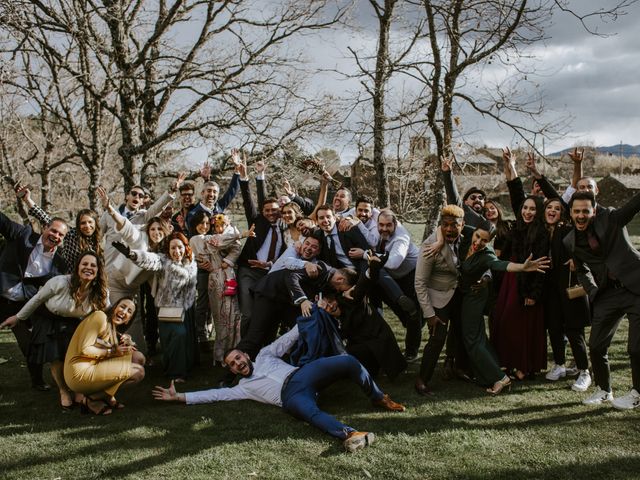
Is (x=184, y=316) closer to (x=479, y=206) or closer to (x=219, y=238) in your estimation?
(x=219, y=238)

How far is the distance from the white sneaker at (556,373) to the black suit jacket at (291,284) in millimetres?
2459

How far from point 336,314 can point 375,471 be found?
1902 mm

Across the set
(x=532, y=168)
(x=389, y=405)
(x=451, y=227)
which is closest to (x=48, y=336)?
(x=389, y=405)

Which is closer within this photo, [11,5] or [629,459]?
[629,459]

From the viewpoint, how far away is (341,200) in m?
7.36

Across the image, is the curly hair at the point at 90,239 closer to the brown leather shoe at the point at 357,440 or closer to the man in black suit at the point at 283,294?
the man in black suit at the point at 283,294

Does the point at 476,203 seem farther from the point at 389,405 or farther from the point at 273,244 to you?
the point at 389,405

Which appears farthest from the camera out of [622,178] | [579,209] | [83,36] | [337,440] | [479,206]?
[622,178]

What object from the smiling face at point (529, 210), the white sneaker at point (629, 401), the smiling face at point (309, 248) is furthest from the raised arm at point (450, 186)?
the white sneaker at point (629, 401)

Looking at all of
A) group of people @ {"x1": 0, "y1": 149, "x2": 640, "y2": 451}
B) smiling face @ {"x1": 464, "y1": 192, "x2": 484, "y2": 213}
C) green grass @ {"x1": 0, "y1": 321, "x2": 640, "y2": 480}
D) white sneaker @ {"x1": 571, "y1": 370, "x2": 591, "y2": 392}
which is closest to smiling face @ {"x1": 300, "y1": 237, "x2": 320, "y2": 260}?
group of people @ {"x1": 0, "y1": 149, "x2": 640, "y2": 451}

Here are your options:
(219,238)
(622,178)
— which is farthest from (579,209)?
(622,178)

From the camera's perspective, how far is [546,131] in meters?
8.77

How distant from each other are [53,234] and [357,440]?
3.87 metres

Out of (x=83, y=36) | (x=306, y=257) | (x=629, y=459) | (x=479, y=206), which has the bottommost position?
(x=629, y=459)
